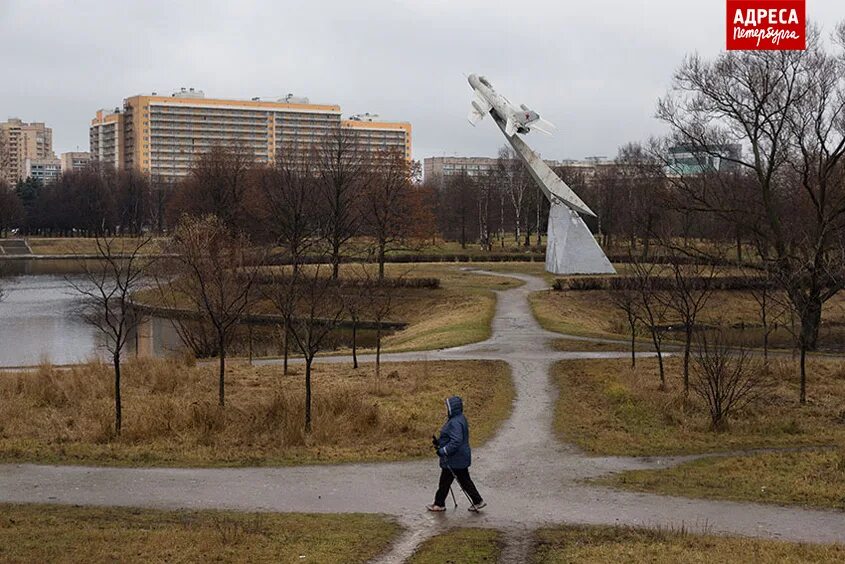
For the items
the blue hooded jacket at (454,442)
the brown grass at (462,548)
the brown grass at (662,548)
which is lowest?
the brown grass at (462,548)

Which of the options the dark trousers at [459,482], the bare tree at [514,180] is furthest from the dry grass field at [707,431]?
the bare tree at [514,180]

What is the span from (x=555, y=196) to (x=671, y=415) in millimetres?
27579

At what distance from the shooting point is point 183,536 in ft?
35.6

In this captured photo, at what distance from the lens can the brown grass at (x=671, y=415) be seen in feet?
56.5

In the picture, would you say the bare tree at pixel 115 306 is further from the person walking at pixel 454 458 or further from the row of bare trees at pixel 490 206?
the row of bare trees at pixel 490 206

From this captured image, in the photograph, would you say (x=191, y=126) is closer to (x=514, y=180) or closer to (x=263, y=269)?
(x=514, y=180)

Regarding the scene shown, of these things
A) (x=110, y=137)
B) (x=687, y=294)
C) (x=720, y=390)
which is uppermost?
(x=110, y=137)

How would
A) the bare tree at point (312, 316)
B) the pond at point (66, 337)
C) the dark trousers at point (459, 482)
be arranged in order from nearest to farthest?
1. the dark trousers at point (459, 482)
2. the bare tree at point (312, 316)
3. the pond at point (66, 337)

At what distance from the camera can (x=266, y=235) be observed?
2516 inches

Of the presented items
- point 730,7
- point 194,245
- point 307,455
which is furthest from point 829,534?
point 194,245

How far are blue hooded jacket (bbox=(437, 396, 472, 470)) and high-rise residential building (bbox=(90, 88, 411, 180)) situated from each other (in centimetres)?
15563

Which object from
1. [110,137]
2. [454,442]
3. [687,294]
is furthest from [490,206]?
[110,137]

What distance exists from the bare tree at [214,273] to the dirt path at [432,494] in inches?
215

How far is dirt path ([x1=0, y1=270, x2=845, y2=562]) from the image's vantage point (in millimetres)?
11836
